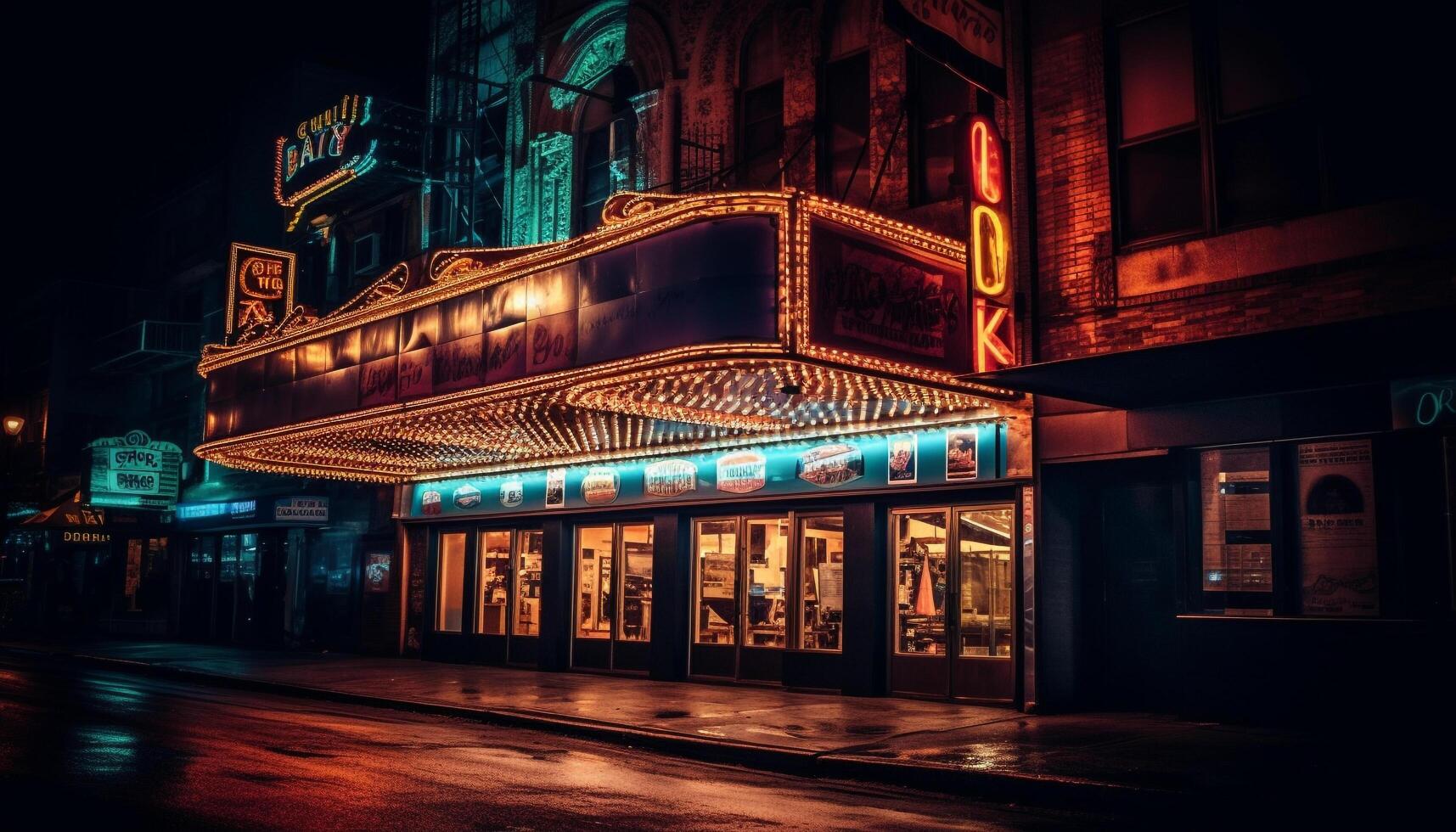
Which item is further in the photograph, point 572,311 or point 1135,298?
point 572,311

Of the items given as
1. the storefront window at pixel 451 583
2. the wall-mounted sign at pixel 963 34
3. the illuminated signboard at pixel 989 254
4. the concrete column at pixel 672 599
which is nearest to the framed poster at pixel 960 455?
the illuminated signboard at pixel 989 254

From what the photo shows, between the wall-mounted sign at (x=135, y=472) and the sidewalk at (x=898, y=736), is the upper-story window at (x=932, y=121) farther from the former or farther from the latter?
the wall-mounted sign at (x=135, y=472)

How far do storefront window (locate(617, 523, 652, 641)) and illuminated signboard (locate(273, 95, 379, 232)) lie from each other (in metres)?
10.0

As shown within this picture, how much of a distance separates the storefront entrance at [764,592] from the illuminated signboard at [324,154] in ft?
38.4

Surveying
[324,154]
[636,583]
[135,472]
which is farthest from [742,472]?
[135,472]

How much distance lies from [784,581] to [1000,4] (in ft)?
27.7

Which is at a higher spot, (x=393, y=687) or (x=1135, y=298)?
(x=1135, y=298)

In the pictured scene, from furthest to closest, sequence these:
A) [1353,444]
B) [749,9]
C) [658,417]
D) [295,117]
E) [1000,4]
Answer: [295,117]
[749,9]
[658,417]
[1000,4]
[1353,444]

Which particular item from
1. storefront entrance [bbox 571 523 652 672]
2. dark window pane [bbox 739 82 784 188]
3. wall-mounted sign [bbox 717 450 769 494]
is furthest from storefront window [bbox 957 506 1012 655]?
storefront entrance [bbox 571 523 652 672]

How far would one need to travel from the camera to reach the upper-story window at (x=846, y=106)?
17.4 m

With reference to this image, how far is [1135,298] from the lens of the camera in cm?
1388

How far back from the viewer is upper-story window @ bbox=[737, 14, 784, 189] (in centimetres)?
1862

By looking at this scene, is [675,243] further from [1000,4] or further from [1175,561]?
[1175,561]

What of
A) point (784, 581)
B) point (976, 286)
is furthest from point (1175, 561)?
point (784, 581)
